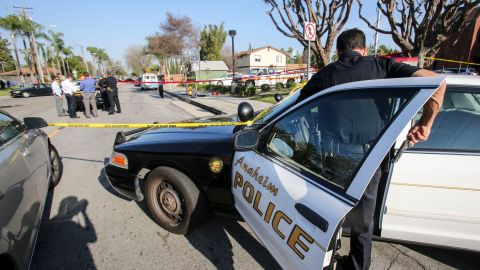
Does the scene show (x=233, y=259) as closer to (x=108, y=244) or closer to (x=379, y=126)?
(x=108, y=244)

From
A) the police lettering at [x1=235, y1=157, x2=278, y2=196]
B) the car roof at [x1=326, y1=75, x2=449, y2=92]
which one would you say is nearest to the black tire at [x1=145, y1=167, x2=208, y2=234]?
the police lettering at [x1=235, y1=157, x2=278, y2=196]

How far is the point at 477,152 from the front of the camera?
5.57ft

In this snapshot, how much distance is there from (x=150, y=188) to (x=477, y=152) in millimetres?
2635

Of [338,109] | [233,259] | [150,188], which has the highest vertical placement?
[338,109]

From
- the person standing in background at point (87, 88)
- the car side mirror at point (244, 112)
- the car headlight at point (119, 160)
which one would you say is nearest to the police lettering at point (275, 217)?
the car side mirror at point (244, 112)

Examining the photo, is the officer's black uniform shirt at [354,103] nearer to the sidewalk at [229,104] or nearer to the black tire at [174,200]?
the black tire at [174,200]

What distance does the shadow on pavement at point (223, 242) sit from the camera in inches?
93.4

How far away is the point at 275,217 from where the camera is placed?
63.3 inches

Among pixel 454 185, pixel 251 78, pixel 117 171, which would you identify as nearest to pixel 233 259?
pixel 117 171

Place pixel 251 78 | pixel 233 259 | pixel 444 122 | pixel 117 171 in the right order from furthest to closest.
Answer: pixel 251 78 → pixel 117 171 → pixel 233 259 → pixel 444 122

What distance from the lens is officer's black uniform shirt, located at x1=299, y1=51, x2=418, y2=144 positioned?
1.61 m

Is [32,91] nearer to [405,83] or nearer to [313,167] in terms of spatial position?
[313,167]

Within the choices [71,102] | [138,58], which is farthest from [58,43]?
[71,102]

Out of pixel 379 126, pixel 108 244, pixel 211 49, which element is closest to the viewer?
pixel 379 126
